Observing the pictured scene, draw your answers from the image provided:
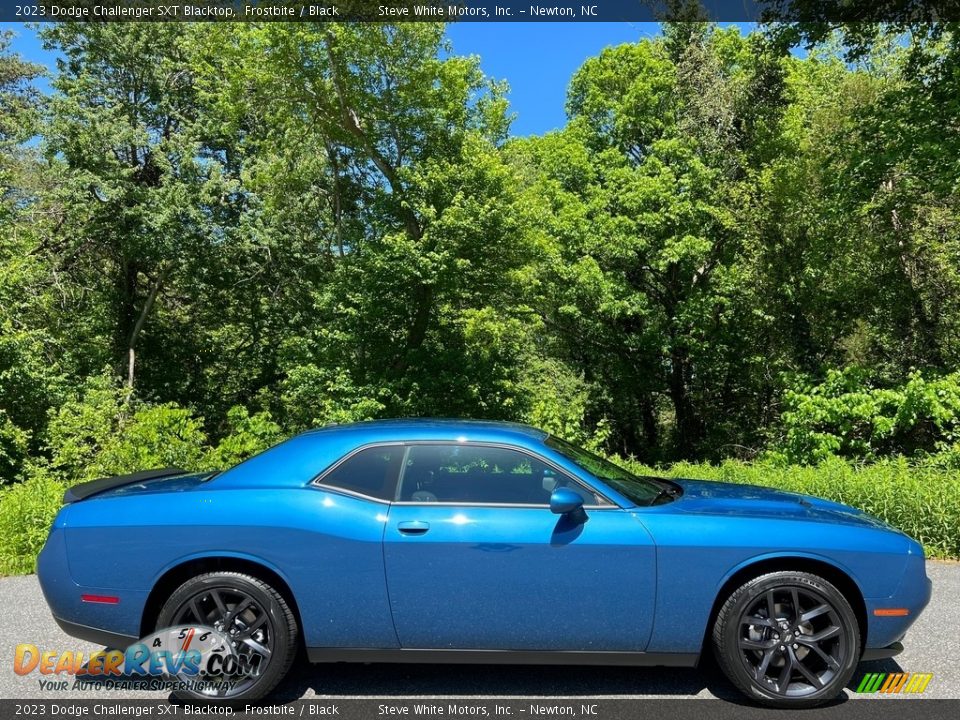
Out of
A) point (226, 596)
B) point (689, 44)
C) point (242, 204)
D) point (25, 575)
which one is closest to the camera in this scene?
point (226, 596)

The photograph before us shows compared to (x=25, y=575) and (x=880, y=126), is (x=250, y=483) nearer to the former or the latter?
(x=25, y=575)

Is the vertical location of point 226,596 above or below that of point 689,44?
below

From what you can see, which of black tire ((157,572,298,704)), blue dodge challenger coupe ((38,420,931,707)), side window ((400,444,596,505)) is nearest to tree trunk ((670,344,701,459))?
blue dodge challenger coupe ((38,420,931,707))

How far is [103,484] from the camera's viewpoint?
13.8 ft

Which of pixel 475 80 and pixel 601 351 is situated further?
pixel 601 351

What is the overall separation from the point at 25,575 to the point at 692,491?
5.87 m

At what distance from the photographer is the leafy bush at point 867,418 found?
1141cm

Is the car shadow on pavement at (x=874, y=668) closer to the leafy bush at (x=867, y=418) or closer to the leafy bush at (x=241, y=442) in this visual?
the leafy bush at (x=241, y=442)

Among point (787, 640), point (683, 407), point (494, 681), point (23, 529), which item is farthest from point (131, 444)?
point (683, 407)

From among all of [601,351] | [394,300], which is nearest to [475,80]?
[394,300]

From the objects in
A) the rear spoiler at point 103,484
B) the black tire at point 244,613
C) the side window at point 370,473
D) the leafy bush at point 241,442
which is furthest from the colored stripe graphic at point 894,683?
the leafy bush at point 241,442

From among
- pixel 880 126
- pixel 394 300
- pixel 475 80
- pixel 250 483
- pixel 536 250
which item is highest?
pixel 475 80

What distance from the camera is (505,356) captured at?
1809cm

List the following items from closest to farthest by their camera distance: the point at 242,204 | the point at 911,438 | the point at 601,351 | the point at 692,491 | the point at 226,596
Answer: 1. the point at 226,596
2. the point at 692,491
3. the point at 911,438
4. the point at 242,204
5. the point at 601,351
